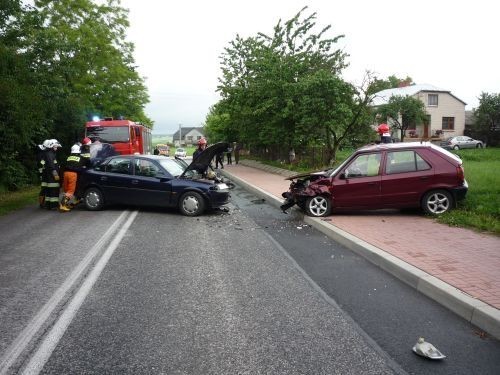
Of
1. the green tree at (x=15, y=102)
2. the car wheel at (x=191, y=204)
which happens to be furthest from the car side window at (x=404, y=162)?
the green tree at (x=15, y=102)

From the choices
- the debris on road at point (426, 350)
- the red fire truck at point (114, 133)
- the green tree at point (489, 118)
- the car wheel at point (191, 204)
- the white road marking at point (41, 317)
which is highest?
the green tree at point (489, 118)

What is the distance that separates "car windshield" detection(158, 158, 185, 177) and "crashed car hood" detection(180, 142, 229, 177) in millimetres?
331

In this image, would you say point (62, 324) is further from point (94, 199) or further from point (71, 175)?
point (71, 175)

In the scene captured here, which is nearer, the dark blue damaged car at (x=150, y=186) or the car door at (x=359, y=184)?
the car door at (x=359, y=184)

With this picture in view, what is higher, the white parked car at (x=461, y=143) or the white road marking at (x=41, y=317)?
the white parked car at (x=461, y=143)

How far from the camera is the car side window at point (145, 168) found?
11.2m

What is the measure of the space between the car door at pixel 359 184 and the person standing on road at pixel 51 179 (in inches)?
295

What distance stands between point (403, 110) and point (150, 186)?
44.4m

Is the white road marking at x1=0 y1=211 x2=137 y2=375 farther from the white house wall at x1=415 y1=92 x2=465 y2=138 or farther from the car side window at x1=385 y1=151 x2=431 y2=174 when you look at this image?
the white house wall at x1=415 y1=92 x2=465 y2=138

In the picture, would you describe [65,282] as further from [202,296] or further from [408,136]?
[408,136]

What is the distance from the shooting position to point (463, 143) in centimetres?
4419

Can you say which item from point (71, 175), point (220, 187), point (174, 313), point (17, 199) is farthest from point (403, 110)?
point (174, 313)

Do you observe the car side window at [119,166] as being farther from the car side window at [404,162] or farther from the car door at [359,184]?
the car side window at [404,162]

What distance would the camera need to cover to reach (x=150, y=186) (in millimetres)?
10977
